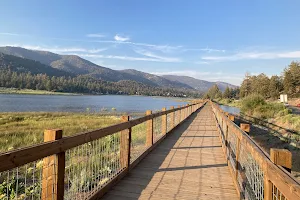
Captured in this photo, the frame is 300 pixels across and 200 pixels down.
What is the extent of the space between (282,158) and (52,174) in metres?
2.27

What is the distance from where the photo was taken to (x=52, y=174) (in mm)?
2621

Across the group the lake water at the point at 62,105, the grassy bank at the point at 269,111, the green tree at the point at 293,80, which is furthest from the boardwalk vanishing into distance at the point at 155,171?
the green tree at the point at 293,80

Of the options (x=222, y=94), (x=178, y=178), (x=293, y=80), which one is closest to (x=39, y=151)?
(x=178, y=178)

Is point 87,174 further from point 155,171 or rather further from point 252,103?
point 252,103

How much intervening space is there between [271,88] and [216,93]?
60064mm

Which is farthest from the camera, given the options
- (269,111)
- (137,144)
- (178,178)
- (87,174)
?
(269,111)

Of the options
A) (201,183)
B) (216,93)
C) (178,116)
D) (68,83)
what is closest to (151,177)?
(201,183)

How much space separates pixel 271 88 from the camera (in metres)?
70.8

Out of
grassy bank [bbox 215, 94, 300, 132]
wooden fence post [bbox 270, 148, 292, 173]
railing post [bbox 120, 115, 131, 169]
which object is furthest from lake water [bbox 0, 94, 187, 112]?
wooden fence post [bbox 270, 148, 292, 173]

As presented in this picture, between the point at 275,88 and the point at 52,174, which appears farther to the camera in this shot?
the point at 275,88

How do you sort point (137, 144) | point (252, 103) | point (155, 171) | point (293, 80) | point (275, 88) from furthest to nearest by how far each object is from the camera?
point (275, 88) → point (293, 80) → point (252, 103) → point (137, 144) → point (155, 171)

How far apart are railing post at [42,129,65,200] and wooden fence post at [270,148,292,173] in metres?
2.13

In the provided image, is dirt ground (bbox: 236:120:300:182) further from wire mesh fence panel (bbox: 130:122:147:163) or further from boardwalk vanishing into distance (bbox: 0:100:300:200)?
wire mesh fence panel (bbox: 130:122:147:163)

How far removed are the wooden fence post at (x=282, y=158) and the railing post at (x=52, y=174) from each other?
2133 mm
